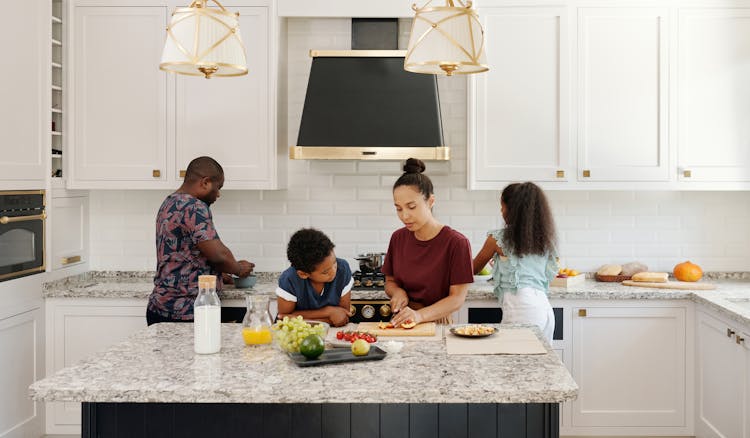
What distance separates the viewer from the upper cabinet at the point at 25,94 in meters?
3.90

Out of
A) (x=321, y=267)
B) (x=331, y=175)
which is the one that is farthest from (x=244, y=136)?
(x=321, y=267)

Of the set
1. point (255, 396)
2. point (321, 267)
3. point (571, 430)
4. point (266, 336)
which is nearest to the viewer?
point (255, 396)

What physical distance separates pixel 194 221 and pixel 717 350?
2.82 m

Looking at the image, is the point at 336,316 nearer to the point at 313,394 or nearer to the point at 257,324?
the point at 257,324

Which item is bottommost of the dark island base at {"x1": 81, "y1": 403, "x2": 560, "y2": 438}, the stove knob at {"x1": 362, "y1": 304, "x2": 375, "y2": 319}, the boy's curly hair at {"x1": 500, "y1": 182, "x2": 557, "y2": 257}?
the dark island base at {"x1": 81, "y1": 403, "x2": 560, "y2": 438}

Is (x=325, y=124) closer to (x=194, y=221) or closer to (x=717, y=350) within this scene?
(x=194, y=221)

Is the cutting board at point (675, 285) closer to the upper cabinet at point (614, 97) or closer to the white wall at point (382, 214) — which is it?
the white wall at point (382, 214)

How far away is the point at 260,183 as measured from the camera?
4559 mm

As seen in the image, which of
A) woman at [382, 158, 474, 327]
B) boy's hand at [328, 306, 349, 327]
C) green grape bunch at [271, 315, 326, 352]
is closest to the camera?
green grape bunch at [271, 315, 326, 352]

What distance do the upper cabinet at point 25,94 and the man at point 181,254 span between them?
0.83 metres

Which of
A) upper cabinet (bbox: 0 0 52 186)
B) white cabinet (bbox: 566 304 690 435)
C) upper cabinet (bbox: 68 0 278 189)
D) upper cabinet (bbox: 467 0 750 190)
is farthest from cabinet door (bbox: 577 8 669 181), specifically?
upper cabinet (bbox: 0 0 52 186)

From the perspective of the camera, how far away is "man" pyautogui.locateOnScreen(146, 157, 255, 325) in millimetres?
3852

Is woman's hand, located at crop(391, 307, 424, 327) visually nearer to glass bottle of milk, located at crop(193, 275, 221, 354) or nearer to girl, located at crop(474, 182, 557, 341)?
glass bottle of milk, located at crop(193, 275, 221, 354)

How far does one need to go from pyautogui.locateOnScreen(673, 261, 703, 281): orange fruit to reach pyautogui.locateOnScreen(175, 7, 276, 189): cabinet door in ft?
8.45
